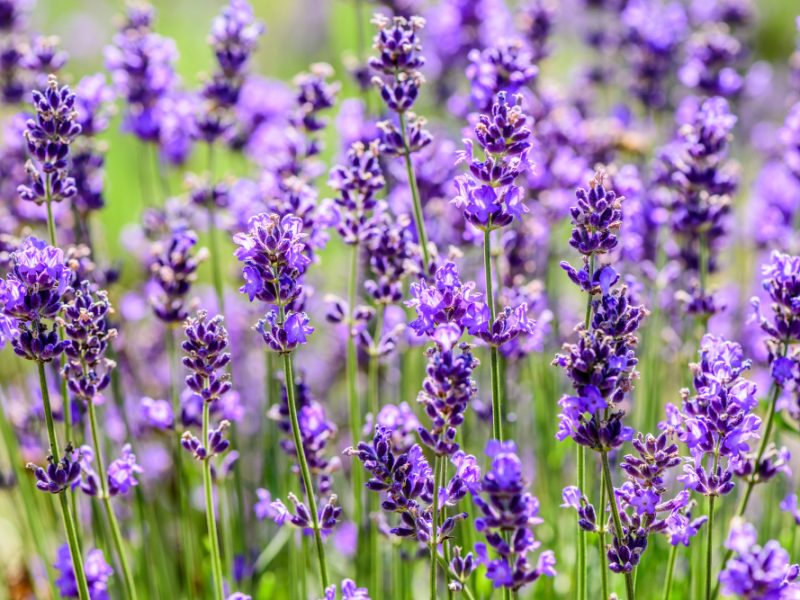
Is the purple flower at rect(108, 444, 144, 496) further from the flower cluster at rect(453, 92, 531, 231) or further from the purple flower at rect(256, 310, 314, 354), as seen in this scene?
the flower cluster at rect(453, 92, 531, 231)

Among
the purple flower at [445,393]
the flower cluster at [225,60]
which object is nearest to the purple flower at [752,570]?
the purple flower at [445,393]

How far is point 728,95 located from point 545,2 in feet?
3.13

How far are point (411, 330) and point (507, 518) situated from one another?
1.08 m

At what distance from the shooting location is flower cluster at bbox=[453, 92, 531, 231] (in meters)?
2.20

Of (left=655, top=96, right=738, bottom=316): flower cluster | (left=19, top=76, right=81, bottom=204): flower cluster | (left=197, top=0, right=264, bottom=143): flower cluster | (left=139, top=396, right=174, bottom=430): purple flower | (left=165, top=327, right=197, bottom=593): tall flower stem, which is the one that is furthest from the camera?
(left=197, top=0, right=264, bottom=143): flower cluster

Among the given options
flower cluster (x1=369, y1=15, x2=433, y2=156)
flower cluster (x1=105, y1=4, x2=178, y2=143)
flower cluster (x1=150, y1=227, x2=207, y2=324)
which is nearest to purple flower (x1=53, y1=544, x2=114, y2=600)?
flower cluster (x1=150, y1=227, x2=207, y2=324)

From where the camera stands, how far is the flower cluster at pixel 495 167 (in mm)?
2201

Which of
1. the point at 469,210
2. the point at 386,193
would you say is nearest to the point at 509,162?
the point at 469,210

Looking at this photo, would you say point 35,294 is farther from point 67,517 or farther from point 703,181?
point 703,181

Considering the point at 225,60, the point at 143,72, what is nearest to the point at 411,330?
the point at 225,60

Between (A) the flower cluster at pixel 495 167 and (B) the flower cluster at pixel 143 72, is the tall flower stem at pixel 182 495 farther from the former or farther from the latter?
(A) the flower cluster at pixel 495 167

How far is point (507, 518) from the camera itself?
6.07 ft

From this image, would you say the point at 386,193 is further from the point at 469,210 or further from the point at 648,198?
the point at 469,210

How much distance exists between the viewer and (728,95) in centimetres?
435
